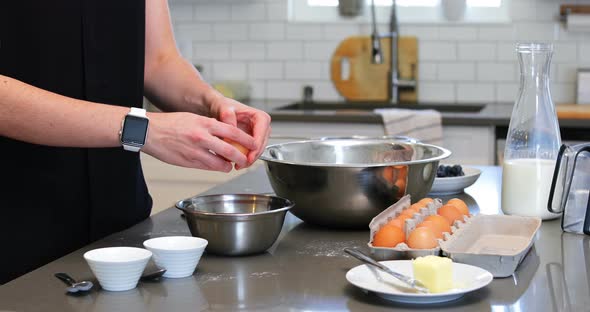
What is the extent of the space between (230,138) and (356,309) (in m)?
0.42

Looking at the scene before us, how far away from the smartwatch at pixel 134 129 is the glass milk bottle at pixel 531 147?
0.78 meters

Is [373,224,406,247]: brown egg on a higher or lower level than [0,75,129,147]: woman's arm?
lower

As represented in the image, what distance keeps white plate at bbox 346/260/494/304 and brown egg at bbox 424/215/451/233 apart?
0.14m

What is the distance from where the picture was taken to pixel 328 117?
375cm

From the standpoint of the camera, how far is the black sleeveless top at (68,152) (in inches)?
67.5

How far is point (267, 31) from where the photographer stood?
14.8 ft

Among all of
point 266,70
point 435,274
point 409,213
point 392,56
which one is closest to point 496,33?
point 392,56

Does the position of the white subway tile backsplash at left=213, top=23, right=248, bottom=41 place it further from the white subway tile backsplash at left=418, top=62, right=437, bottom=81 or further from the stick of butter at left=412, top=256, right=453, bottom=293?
the stick of butter at left=412, top=256, right=453, bottom=293

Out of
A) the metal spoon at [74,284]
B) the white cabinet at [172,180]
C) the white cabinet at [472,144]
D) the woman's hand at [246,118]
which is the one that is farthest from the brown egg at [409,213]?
the white cabinet at [172,180]

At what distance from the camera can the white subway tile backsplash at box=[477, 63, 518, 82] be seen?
424 cm

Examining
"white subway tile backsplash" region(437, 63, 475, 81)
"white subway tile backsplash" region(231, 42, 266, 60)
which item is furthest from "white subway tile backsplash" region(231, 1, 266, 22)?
"white subway tile backsplash" region(437, 63, 475, 81)

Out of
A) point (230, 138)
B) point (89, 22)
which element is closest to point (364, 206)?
point (230, 138)

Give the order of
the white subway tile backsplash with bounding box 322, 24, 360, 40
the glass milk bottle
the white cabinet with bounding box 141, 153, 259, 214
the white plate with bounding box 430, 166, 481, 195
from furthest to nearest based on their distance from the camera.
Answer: the white subway tile backsplash with bounding box 322, 24, 360, 40 < the white cabinet with bounding box 141, 153, 259, 214 < the white plate with bounding box 430, 166, 481, 195 < the glass milk bottle

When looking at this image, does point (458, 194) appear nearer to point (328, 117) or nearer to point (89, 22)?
point (89, 22)
